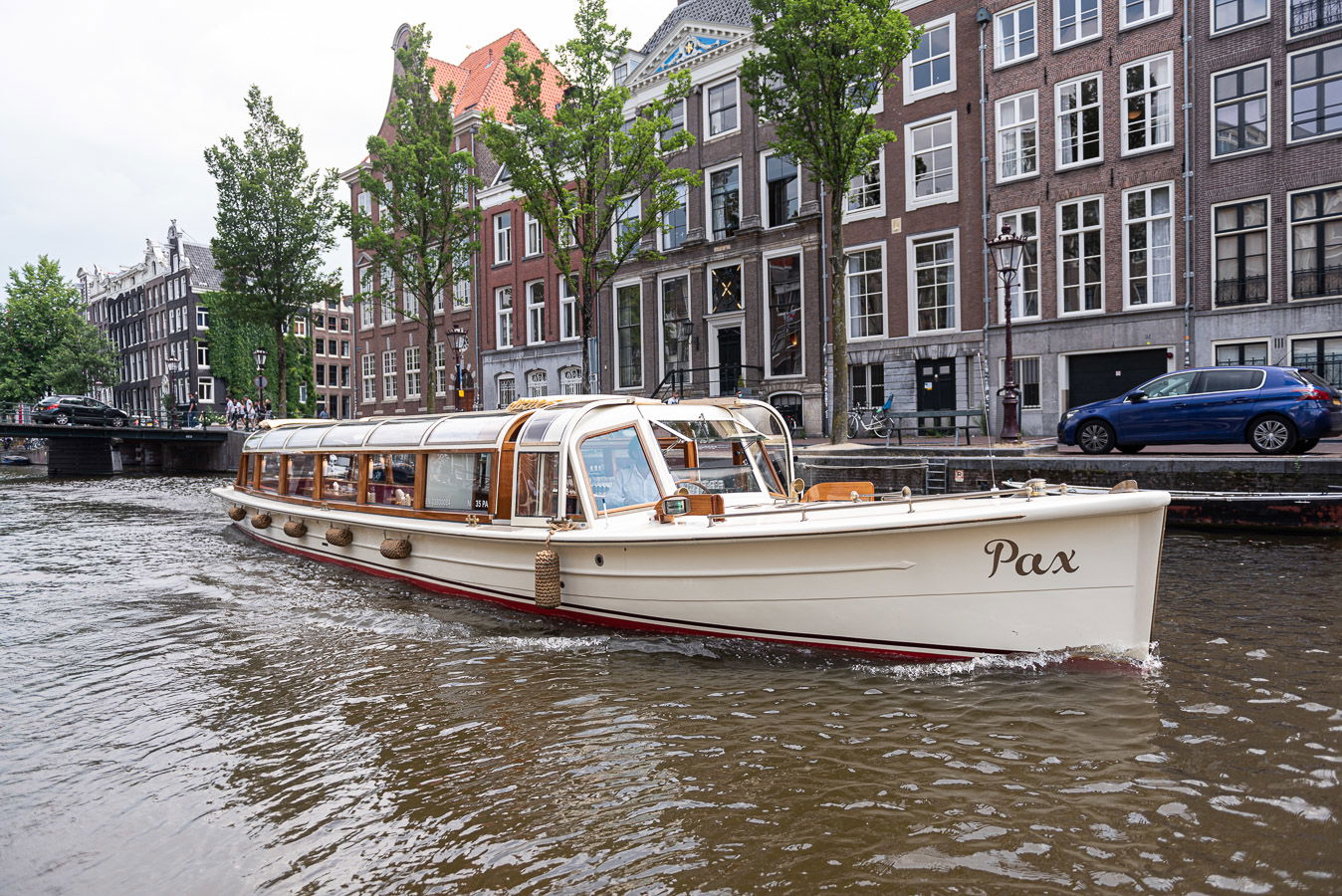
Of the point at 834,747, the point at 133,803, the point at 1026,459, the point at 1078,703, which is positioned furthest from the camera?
the point at 1026,459

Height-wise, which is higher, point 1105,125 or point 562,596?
point 1105,125

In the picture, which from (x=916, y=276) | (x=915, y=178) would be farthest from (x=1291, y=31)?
(x=916, y=276)

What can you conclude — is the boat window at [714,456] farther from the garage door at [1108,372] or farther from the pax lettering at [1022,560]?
the garage door at [1108,372]

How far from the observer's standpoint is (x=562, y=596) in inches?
327

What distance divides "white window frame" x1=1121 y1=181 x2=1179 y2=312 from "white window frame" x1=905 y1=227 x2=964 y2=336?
13.6 ft

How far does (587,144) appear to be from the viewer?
23.4 metres

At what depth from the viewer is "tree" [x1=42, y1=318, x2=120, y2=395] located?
5166 centimetres

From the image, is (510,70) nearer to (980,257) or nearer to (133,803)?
(980,257)

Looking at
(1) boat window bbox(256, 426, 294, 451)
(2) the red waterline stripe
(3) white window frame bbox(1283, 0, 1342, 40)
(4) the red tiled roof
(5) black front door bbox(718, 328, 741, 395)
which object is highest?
(4) the red tiled roof

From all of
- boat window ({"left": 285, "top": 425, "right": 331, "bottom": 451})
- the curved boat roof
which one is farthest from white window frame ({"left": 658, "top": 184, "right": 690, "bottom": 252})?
the curved boat roof

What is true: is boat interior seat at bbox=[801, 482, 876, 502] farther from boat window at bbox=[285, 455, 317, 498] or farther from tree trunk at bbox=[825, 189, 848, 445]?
tree trunk at bbox=[825, 189, 848, 445]

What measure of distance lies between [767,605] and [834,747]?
180 cm

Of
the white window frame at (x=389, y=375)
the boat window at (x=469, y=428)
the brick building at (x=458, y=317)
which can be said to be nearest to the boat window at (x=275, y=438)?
the boat window at (x=469, y=428)

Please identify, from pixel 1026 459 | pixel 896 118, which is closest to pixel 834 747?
pixel 1026 459
